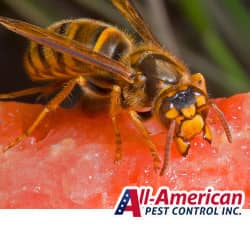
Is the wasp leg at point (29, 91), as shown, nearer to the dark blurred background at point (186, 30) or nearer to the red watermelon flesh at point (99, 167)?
the red watermelon flesh at point (99, 167)

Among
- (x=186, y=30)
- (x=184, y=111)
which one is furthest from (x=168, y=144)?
(x=186, y=30)

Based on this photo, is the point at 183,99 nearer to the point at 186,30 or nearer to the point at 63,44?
the point at 63,44

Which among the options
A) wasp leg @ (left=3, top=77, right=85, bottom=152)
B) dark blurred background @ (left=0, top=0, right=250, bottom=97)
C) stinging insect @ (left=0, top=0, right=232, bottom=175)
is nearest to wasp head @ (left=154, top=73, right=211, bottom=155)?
stinging insect @ (left=0, top=0, right=232, bottom=175)

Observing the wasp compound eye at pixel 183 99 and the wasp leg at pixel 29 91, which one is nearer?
the wasp compound eye at pixel 183 99

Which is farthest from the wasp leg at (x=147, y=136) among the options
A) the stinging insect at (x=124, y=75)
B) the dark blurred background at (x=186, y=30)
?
the dark blurred background at (x=186, y=30)

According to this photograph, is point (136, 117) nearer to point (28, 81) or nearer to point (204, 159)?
point (204, 159)

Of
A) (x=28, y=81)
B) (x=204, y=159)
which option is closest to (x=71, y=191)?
(x=204, y=159)

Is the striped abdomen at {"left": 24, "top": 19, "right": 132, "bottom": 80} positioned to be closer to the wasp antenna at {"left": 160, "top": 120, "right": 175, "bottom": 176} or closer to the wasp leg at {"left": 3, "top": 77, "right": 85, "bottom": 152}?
the wasp leg at {"left": 3, "top": 77, "right": 85, "bottom": 152}
